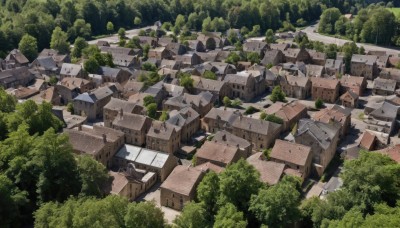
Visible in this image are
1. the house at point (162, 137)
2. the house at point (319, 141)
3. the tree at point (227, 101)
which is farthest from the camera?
the tree at point (227, 101)

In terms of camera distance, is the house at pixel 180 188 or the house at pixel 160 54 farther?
the house at pixel 160 54

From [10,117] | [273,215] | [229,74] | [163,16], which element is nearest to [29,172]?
[10,117]

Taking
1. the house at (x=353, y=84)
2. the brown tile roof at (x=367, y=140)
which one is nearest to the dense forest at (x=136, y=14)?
the house at (x=353, y=84)

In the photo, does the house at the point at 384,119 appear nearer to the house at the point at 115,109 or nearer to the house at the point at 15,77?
the house at the point at 115,109

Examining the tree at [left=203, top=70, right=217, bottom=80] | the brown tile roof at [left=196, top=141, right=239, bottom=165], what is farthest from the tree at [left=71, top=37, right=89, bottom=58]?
the brown tile roof at [left=196, top=141, right=239, bottom=165]

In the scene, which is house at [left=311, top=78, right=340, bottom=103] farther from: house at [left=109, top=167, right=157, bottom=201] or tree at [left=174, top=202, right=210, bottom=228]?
tree at [left=174, top=202, right=210, bottom=228]

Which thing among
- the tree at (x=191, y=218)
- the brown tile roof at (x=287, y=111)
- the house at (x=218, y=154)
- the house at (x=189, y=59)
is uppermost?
the tree at (x=191, y=218)

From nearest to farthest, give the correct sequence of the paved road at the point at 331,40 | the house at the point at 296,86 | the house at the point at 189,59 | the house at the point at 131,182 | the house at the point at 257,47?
the house at the point at 131,182
the house at the point at 296,86
the house at the point at 189,59
the house at the point at 257,47
the paved road at the point at 331,40

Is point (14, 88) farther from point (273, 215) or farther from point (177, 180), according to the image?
point (273, 215)
